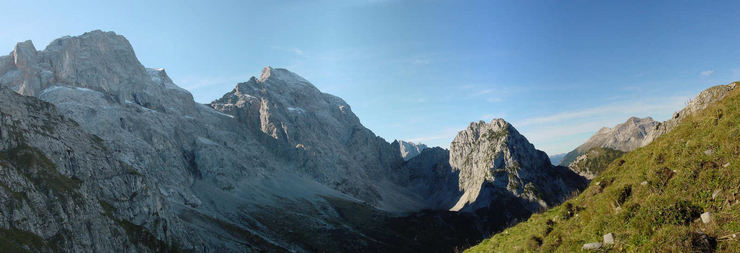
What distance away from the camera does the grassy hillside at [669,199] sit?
16000 mm

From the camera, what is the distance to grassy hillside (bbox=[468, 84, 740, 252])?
52.5 ft

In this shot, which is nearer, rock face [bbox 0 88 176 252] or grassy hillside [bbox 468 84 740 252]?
grassy hillside [bbox 468 84 740 252]

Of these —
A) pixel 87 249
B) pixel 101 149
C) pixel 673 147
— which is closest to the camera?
pixel 673 147

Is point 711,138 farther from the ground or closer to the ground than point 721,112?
closer to the ground

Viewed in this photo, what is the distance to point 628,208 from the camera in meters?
19.3

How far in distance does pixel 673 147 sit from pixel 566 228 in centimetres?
709

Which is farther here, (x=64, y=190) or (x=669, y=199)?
(x=64, y=190)

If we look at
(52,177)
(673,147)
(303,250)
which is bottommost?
(303,250)

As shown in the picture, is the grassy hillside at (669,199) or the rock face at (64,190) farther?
the rock face at (64,190)

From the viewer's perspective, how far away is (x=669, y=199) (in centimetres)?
1814

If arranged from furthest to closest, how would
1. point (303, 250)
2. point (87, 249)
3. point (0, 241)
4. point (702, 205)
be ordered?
1. point (303, 250)
2. point (87, 249)
3. point (0, 241)
4. point (702, 205)

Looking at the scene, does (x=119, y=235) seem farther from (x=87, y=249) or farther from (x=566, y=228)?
(x=566, y=228)

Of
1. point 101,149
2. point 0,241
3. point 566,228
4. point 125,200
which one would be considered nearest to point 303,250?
point 125,200

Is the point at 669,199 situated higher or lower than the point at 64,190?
lower
